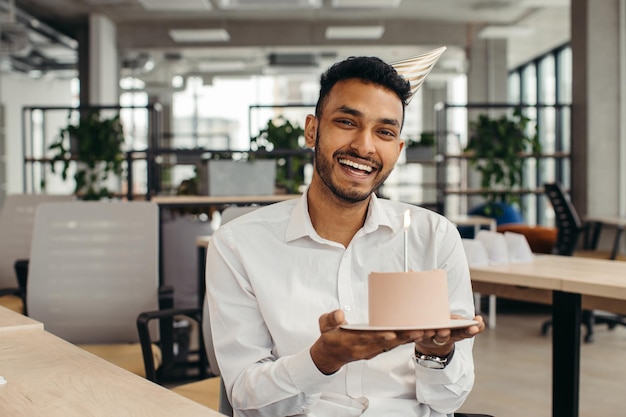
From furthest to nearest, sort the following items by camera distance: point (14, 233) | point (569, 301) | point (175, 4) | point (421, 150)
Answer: point (175, 4)
point (421, 150)
point (14, 233)
point (569, 301)

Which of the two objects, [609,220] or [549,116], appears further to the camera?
[549,116]

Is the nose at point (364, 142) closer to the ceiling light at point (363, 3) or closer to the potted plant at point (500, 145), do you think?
the potted plant at point (500, 145)

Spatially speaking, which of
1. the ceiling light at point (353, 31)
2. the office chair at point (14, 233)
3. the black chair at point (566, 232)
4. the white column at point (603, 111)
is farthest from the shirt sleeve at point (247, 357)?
the ceiling light at point (353, 31)

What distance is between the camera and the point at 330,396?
4.64 feet

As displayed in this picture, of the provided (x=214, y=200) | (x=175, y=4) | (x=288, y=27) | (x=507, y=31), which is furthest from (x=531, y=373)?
(x=288, y=27)

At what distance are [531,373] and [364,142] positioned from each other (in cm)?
301

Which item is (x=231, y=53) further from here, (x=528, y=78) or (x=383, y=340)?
(x=383, y=340)

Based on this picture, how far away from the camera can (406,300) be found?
39.1 inches

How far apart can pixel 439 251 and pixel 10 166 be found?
12975mm

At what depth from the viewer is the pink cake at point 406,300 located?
99cm

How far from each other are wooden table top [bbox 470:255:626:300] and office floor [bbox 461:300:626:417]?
36.7 inches

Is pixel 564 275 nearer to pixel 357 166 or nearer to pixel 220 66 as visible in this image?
pixel 357 166

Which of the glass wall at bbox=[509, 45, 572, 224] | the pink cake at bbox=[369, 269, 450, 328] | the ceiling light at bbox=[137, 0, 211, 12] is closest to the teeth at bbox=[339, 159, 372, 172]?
the pink cake at bbox=[369, 269, 450, 328]

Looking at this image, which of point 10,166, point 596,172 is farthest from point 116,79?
point 596,172
